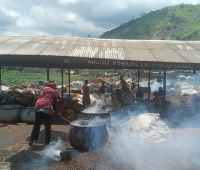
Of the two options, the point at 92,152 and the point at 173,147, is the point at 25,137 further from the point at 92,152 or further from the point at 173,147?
the point at 173,147

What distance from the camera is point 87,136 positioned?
714 centimetres

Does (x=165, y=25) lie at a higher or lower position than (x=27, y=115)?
higher

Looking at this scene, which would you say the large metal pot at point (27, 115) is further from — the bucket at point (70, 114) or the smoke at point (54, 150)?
the smoke at point (54, 150)

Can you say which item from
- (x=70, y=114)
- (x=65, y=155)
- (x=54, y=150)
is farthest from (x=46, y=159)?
(x=70, y=114)

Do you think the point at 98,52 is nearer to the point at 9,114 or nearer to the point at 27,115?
the point at 27,115

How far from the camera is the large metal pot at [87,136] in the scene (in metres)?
7.14

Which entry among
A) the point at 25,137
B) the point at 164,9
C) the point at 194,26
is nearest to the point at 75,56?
the point at 25,137

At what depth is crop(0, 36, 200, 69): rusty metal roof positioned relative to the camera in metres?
10.7

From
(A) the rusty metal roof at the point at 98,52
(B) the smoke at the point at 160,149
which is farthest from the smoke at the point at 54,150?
(A) the rusty metal roof at the point at 98,52

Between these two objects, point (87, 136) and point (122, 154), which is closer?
point (122, 154)

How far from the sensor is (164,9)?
102 m

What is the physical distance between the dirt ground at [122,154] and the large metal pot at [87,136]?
260mm

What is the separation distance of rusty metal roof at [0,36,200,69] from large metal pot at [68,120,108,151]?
3994mm

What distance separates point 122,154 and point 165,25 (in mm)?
84862
